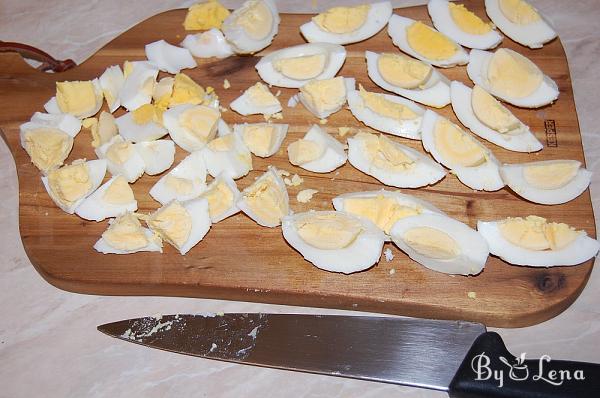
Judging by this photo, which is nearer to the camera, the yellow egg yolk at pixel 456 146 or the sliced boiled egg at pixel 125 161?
the yellow egg yolk at pixel 456 146

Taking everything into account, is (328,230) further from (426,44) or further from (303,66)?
(426,44)

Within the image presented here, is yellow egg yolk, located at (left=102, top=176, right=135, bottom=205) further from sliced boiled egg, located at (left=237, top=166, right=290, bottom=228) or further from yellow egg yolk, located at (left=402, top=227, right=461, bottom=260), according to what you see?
yellow egg yolk, located at (left=402, top=227, right=461, bottom=260)

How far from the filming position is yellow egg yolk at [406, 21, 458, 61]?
7.63ft

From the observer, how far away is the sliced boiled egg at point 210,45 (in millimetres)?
2453

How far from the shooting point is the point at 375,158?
212 centimetres

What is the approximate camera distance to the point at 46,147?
2.23m

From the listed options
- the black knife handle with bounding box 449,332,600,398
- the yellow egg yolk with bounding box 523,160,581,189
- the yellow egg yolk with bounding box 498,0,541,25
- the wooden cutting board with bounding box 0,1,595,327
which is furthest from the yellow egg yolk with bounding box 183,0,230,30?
the black knife handle with bounding box 449,332,600,398

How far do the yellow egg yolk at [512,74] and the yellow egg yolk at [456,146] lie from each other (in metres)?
0.26

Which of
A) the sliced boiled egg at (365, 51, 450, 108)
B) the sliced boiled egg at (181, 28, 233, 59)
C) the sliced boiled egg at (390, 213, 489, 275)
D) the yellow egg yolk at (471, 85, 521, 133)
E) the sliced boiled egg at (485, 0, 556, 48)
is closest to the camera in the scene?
the sliced boiled egg at (390, 213, 489, 275)

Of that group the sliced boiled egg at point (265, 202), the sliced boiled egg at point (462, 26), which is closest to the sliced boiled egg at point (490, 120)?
the sliced boiled egg at point (462, 26)

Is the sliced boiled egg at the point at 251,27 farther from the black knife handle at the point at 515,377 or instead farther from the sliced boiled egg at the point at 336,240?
the black knife handle at the point at 515,377

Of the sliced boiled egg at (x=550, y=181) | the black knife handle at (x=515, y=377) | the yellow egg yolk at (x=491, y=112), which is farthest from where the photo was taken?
the yellow egg yolk at (x=491, y=112)

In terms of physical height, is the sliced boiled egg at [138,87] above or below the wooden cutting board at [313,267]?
above

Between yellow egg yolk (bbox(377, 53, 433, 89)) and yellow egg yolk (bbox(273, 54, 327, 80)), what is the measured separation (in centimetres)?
20
